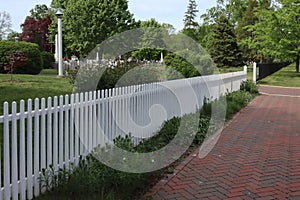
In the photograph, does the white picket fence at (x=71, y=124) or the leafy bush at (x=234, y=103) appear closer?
the white picket fence at (x=71, y=124)

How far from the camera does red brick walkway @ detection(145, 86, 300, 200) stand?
13.9 feet

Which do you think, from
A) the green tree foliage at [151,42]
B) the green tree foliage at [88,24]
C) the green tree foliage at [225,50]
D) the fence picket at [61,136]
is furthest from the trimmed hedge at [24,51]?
the green tree foliage at [225,50]

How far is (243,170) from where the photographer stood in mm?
Answer: 5121

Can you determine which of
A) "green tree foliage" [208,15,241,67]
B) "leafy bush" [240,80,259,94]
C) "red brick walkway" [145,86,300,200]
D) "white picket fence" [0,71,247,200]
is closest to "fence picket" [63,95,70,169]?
"white picket fence" [0,71,247,200]

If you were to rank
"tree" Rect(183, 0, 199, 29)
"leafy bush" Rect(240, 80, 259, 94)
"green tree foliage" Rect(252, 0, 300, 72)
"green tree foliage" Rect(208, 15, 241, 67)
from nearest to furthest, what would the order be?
1. "leafy bush" Rect(240, 80, 259, 94)
2. "green tree foliage" Rect(252, 0, 300, 72)
3. "green tree foliage" Rect(208, 15, 241, 67)
4. "tree" Rect(183, 0, 199, 29)

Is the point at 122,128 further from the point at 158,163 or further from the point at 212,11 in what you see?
the point at 212,11

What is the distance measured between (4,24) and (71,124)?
54.8m

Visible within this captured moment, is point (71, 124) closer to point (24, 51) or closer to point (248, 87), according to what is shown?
point (248, 87)

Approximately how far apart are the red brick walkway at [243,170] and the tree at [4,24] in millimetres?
52025

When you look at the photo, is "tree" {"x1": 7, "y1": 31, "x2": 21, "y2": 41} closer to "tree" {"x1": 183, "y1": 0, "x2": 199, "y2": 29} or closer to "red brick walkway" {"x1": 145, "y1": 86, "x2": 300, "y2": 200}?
→ "tree" {"x1": 183, "y1": 0, "x2": 199, "y2": 29}

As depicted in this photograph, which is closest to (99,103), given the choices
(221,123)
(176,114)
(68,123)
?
(68,123)

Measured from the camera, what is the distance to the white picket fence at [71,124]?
11.8 feet

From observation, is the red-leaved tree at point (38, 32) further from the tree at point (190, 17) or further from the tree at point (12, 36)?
the tree at point (190, 17)

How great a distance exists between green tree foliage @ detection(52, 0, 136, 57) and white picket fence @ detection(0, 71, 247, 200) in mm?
30565
